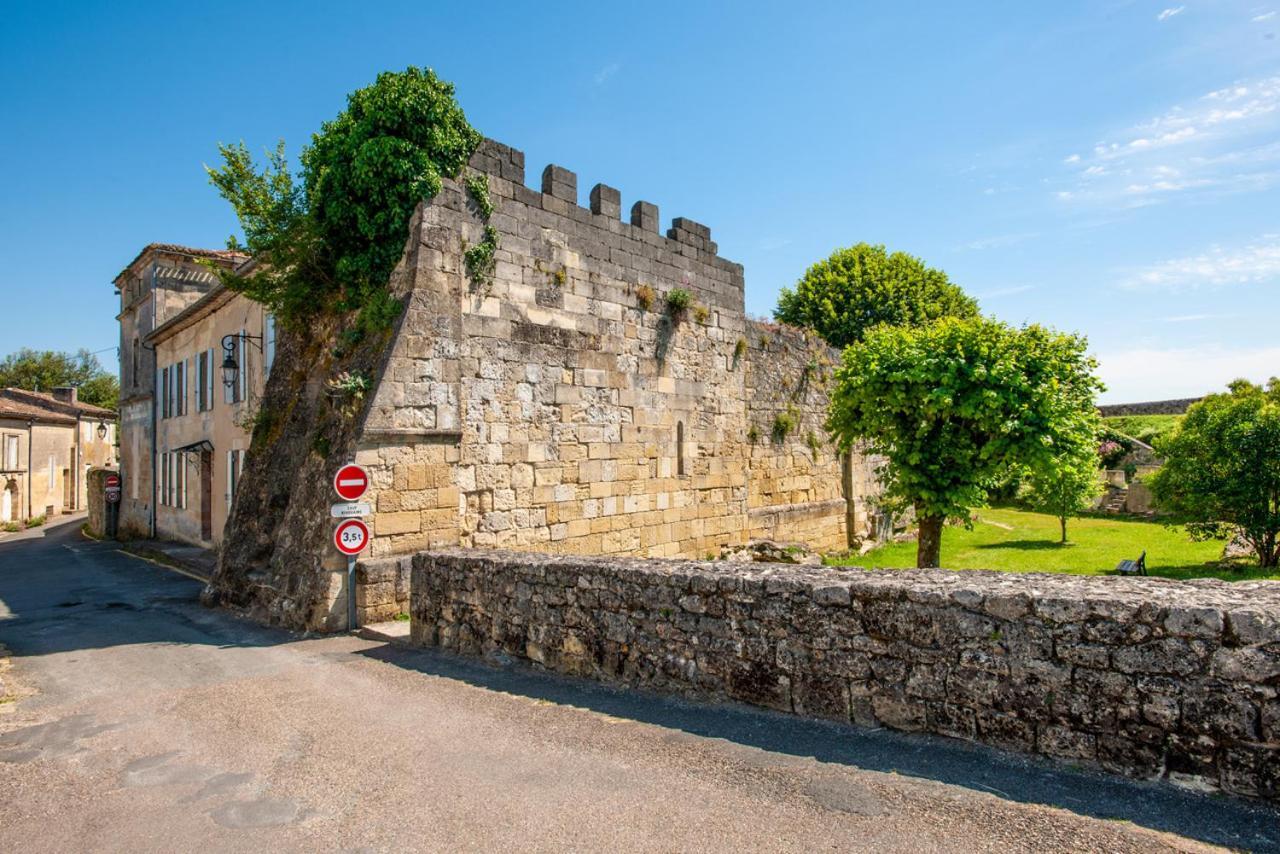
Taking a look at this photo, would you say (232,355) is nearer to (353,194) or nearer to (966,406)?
(353,194)

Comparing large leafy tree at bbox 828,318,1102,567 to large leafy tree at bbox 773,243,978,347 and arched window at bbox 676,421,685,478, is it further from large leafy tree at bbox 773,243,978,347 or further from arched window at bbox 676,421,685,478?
large leafy tree at bbox 773,243,978,347

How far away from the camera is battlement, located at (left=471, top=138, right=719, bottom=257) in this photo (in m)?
9.75

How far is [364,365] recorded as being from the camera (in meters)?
8.81

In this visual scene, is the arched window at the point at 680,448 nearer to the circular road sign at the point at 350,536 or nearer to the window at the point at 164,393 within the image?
the circular road sign at the point at 350,536

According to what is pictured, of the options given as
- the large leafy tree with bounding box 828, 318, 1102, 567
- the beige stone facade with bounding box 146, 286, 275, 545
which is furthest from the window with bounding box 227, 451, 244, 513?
the large leafy tree with bounding box 828, 318, 1102, 567

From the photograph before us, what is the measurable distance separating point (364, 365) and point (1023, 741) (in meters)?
7.62

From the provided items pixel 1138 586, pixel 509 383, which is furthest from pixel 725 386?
pixel 1138 586

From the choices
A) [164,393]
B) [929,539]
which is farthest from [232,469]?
[929,539]

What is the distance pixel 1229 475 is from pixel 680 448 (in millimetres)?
10809

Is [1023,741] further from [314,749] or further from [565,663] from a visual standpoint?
[314,749]

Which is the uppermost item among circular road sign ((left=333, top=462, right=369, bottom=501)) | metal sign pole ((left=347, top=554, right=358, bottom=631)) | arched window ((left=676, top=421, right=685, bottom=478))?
arched window ((left=676, top=421, right=685, bottom=478))

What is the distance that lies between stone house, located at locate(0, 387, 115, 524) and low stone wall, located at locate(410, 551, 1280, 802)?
112 feet

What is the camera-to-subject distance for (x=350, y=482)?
7922 mm

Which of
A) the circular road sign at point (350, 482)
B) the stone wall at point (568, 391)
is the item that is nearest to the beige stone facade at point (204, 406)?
the stone wall at point (568, 391)
